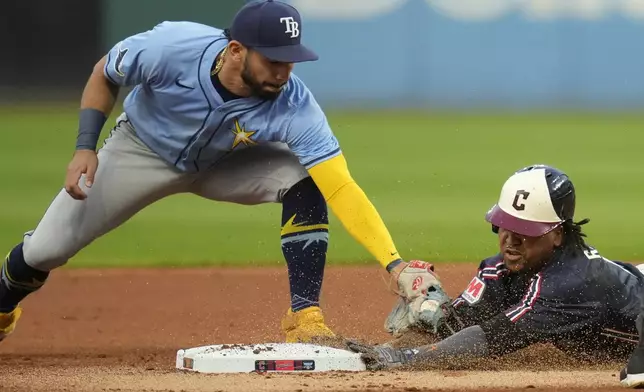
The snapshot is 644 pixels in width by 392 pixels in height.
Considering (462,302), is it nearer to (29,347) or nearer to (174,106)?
(174,106)

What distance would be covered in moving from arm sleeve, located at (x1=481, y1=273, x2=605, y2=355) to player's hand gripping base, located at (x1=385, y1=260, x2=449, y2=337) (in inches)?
11.9

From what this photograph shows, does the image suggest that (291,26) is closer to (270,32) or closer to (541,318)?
(270,32)

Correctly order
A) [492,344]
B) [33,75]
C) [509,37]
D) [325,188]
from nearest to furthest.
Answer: [492,344] → [325,188] → [33,75] → [509,37]

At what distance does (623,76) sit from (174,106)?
1861 cm

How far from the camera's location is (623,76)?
22406 mm

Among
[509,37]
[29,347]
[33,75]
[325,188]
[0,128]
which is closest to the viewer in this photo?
[325,188]

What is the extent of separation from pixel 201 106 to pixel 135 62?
1.13ft

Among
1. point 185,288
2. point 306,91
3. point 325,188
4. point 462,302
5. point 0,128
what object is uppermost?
point 306,91

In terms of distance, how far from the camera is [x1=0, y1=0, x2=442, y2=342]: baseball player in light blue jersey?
492 centimetres

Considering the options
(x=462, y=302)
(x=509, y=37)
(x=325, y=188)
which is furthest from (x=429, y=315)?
(x=509, y=37)

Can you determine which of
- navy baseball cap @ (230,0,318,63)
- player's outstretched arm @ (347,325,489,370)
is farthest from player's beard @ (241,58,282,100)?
player's outstretched arm @ (347,325,489,370)

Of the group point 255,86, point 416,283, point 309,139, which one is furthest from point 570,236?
point 255,86

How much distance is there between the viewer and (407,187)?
40.7ft

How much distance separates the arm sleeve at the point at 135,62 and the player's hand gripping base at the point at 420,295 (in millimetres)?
1397
